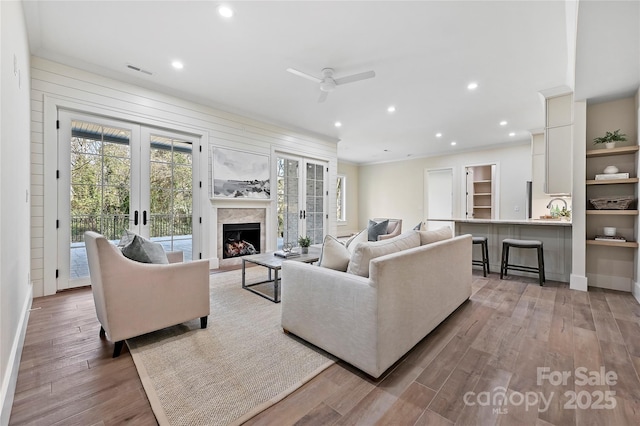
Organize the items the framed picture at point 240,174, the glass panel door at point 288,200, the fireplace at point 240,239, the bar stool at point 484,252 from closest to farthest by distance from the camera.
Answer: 1. the bar stool at point 484,252
2. the framed picture at point 240,174
3. the fireplace at point 240,239
4. the glass panel door at point 288,200

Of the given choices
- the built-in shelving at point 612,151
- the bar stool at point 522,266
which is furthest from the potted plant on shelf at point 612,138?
the bar stool at point 522,266

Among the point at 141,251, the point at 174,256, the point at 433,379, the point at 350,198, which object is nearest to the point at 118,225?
the point at 174,256

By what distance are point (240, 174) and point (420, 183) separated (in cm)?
576

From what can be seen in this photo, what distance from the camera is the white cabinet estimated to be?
12.8ft

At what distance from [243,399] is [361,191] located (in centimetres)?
892

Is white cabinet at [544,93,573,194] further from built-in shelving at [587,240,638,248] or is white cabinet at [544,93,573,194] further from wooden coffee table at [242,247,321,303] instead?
wooden coffee table at [242,247,321,303]

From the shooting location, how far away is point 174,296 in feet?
7.25

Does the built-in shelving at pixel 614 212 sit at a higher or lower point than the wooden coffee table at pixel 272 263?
higher

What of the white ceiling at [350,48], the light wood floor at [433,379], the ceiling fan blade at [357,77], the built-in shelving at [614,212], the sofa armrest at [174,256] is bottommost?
the light wood floor at [433,379]

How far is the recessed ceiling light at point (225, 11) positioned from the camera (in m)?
2.42

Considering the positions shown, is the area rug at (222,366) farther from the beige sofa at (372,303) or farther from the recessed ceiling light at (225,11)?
the recessed ceiling light at (225,11)

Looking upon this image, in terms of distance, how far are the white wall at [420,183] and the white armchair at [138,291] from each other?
288 inches

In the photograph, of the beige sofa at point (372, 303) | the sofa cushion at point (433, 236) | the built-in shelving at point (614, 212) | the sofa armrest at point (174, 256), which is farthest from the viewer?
the built-in shelving at point (614, 212)

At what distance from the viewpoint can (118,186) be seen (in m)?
3.75
